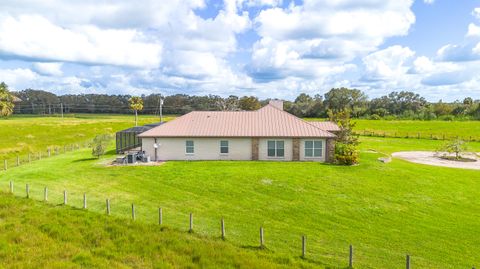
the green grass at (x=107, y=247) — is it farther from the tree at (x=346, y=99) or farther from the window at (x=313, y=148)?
the tree at (x=346, y=99)

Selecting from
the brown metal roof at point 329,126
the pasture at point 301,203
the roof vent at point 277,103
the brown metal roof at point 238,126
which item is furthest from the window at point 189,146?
the brown metal roof at point 329,126

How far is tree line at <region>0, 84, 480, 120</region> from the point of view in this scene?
112 meters

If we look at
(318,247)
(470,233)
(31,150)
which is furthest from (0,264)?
(31,150)

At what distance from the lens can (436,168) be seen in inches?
1313

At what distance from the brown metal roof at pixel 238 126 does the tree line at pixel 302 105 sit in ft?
92.8

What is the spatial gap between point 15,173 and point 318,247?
26.4 metres

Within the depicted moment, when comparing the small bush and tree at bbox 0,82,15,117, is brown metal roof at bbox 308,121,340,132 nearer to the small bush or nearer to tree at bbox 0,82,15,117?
→ the small bush

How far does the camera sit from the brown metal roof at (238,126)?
34.6m

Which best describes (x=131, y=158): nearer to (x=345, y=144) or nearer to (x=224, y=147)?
(x=224, y=147)

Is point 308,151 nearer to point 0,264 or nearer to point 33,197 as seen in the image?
point 33,197

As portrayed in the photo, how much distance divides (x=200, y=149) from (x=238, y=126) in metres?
4.43

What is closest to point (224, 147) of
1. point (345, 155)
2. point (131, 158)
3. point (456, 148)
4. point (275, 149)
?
point (275, 149)

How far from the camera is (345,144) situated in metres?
34.0

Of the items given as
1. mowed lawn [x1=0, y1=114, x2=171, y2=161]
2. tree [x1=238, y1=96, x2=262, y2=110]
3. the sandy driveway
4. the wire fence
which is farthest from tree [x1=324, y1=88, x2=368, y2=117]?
the sandy driveway
